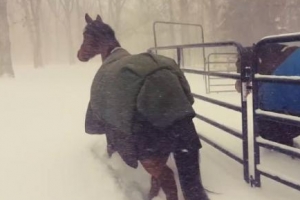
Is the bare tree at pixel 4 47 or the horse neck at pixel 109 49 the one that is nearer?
the horse neck at pixel 109 49

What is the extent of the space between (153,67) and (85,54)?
1451 mm

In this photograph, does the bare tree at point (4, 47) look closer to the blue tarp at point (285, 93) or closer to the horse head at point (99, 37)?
the horse head at point (99, 37)

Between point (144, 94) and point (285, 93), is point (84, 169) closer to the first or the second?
point (144, 94)

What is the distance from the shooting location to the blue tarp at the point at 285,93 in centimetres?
302

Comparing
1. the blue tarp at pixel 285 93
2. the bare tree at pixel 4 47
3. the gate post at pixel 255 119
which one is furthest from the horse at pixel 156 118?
the bare tree at pixel 4 47

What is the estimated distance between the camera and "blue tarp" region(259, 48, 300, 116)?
3018 mm

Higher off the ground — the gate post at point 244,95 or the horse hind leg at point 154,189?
the gate post at point 244,95

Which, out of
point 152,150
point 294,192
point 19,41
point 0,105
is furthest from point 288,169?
point 19,41

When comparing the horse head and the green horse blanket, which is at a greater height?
the horse head

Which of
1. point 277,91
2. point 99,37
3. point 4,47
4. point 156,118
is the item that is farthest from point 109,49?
point 4,47

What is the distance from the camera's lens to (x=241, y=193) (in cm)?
294

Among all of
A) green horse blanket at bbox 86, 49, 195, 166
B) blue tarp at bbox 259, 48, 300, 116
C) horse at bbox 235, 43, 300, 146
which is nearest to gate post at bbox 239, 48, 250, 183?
horse at bbox 235, 43, 300, 146

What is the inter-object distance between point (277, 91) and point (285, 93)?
8 cm

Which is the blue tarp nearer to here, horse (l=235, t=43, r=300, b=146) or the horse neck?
horse (l=235, t=43, r=300, b=146)
